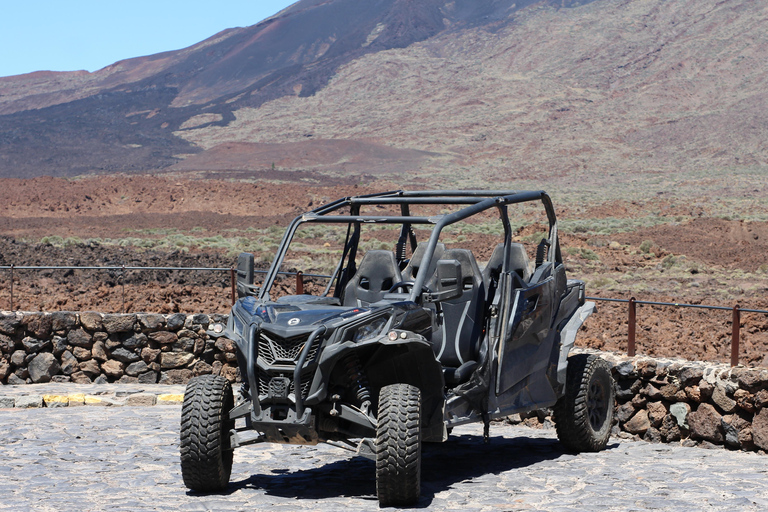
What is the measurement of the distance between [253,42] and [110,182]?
4833 inches

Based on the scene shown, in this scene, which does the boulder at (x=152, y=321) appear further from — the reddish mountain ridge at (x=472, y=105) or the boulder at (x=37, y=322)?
the reddish mountain ridge at (x=472, y=105)

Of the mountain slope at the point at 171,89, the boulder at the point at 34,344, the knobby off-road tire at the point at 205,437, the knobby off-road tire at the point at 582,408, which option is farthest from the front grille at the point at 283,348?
the mountain slope at the point at 171,89

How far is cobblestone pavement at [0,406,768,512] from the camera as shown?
24.6ft

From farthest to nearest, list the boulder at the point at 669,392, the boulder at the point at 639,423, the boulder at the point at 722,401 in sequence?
the boulder at the point at 639,423, the boulder at the point at 669,392, the boulder at the point at 722,401

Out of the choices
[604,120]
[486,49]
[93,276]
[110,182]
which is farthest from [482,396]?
[486,49]

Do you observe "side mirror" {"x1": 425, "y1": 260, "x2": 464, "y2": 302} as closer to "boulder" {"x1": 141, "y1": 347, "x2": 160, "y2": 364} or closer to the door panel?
the door panel

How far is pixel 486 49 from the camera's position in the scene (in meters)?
152

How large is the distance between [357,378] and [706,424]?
4722 millimetres

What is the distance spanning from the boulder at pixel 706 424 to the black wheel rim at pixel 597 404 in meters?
1.05

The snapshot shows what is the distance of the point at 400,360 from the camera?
25.9 feet

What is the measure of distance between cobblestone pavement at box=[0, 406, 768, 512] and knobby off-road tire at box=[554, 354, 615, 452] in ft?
0.52

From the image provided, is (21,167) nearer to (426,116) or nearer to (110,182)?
(110,182)

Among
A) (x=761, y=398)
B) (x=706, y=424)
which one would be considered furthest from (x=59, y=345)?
(x=761, y=398)

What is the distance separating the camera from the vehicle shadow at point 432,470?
8039mm
